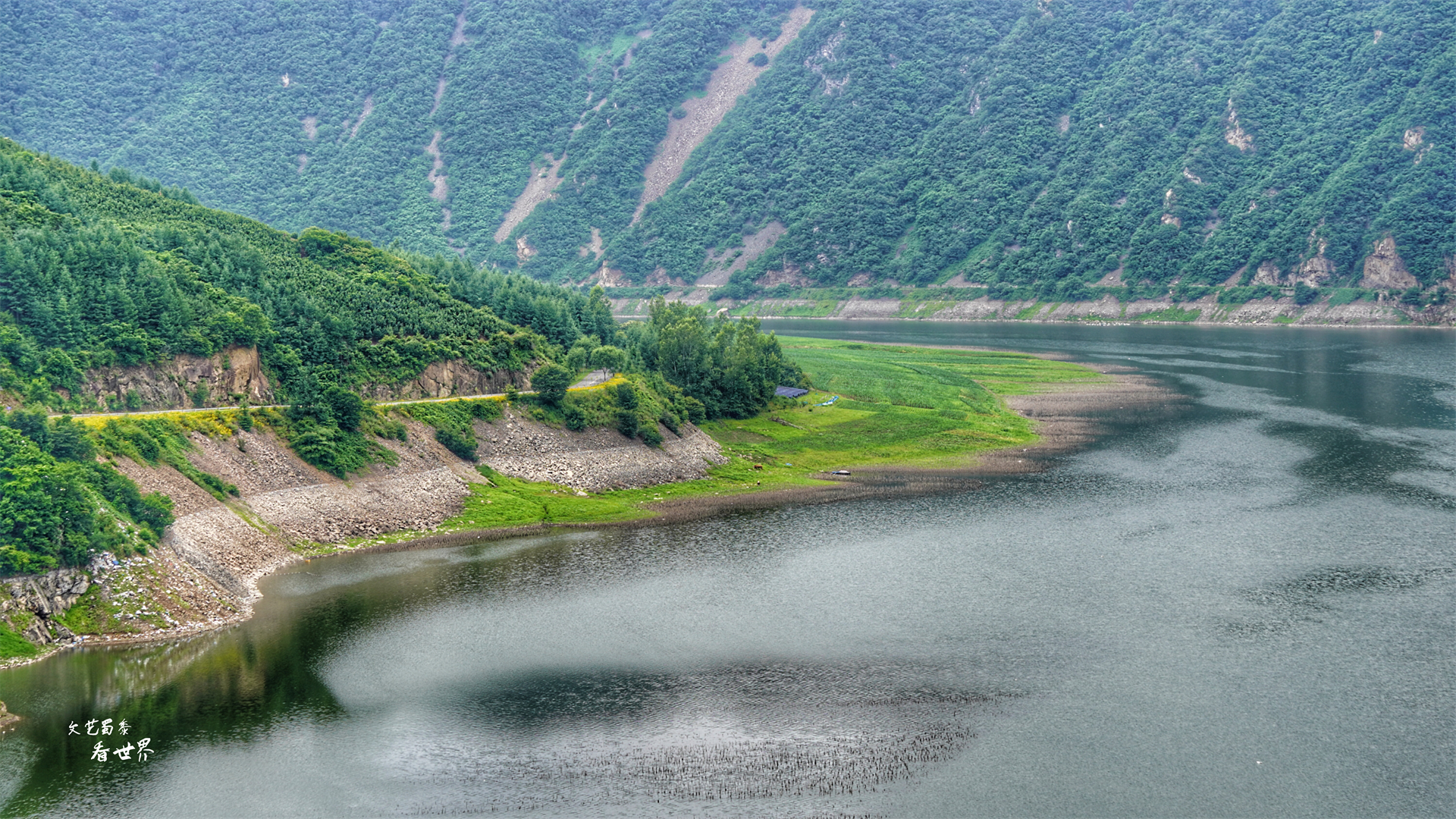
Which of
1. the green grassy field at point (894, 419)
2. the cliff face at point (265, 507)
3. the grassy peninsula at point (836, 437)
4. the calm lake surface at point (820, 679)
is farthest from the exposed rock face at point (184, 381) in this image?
the green grassy field at point (894, 419)

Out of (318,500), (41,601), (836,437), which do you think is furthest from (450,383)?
(41,601)

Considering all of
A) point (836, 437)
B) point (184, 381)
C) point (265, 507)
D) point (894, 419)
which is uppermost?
point (184, 381)

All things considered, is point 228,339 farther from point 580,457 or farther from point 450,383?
point 580,457

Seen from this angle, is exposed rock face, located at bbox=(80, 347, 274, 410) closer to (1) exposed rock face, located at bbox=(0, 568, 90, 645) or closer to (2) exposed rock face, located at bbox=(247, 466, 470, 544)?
(2) exposed rock face, located at bbox=(247, 466, 470, 544)

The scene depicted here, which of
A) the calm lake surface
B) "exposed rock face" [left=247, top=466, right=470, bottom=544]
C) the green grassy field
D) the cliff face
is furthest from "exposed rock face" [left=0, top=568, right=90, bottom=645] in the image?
the green grassy field

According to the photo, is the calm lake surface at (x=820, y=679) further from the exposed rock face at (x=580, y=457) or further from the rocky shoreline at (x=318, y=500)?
the exposed rock face at (x=580, y=457)

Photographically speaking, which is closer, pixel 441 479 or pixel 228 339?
pixel 228 339
